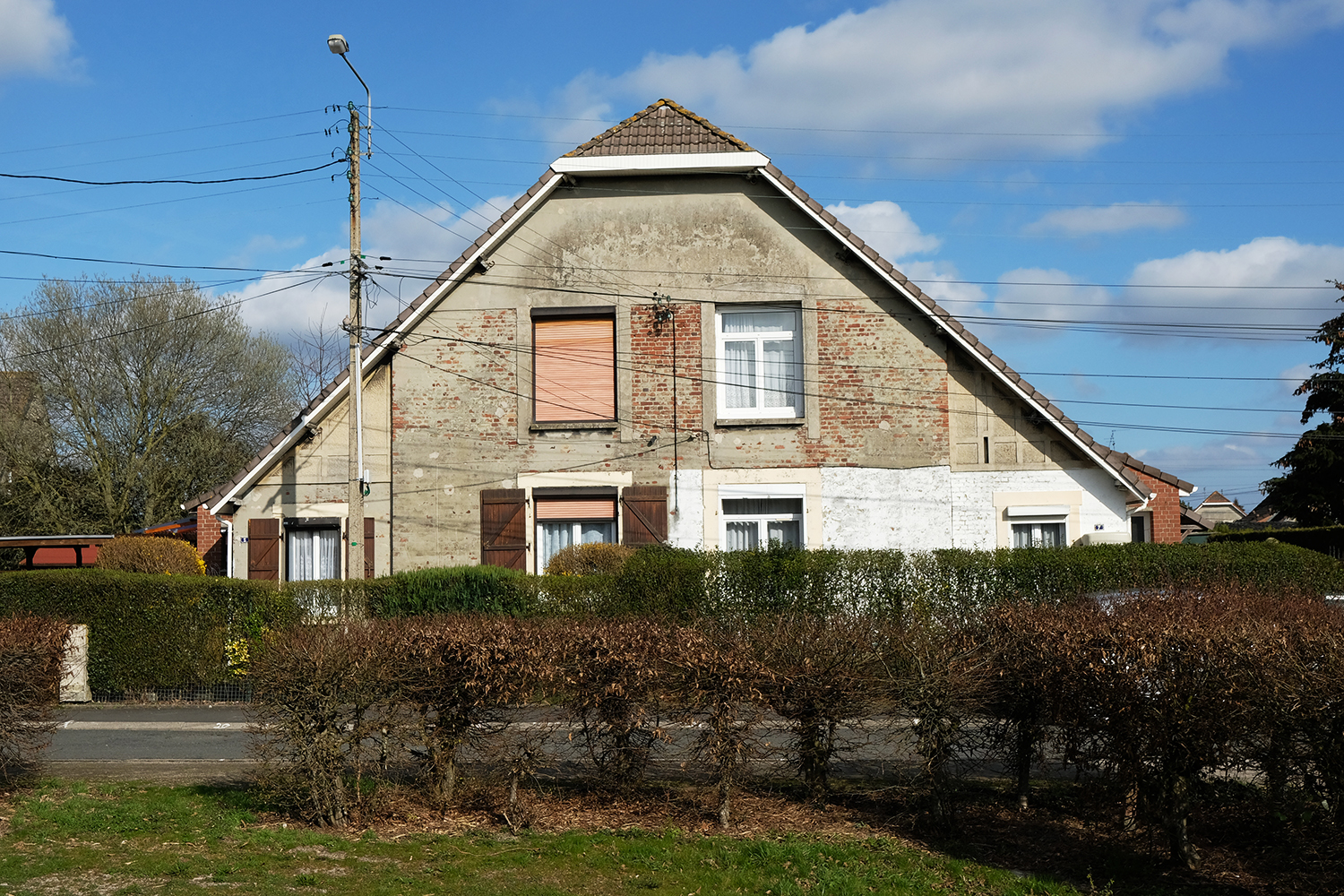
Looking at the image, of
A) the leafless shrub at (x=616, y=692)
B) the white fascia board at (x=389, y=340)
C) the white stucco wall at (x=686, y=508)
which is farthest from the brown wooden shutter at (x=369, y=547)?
the leafless shrub at (x=616, y=692)

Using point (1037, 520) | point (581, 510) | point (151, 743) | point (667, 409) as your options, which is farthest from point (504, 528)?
point (1037, 520)

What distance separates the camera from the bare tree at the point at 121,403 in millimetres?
32688

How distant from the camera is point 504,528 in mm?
19141

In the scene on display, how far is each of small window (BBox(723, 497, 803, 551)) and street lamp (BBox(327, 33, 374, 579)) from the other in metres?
6.23

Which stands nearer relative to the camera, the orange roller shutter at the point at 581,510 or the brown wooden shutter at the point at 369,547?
the brown wooden shutter at the point at 369,547

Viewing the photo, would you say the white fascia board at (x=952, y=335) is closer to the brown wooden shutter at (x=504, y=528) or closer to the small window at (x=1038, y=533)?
the small window at (x=1038, y=533)

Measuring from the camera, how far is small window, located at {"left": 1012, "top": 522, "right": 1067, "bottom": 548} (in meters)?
19.0

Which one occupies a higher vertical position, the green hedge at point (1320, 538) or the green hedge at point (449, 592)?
the green hedge at point (1320, 538)

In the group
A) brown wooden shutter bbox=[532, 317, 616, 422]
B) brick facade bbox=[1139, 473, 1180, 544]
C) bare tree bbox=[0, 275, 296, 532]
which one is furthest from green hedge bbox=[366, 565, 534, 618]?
bare tree bbox=[0, 275, 296, 532]

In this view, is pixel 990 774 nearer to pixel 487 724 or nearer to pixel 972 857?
pixel 972 857

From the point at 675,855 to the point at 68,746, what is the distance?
28.7 ft

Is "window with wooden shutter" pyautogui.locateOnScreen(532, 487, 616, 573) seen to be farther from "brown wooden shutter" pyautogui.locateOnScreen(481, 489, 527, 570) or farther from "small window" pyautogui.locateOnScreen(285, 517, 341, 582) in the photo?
"small window" pyautogui.locateOnScreen(285, 517, 341, 582)

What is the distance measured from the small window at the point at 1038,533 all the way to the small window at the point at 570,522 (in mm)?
7055

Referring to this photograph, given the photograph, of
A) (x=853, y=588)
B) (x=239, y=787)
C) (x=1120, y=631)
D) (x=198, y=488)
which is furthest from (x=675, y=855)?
(x=198, y=488)
